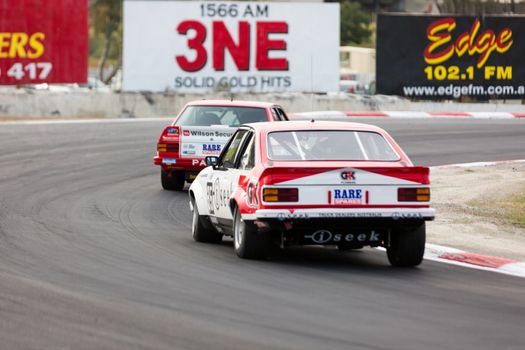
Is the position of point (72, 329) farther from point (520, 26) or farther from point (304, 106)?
point (520, 26)

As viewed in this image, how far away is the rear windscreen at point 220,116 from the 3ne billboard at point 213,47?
21.1 m

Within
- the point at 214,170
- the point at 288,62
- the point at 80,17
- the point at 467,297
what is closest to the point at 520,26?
the point at 288,62

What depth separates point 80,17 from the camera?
41062 mm

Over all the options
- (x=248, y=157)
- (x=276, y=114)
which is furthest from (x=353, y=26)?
(x=248, y=157)

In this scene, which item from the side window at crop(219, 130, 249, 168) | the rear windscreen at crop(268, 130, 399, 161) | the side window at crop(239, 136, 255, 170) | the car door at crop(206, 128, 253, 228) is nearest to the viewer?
the rear windscreen at crop(268, 130, 399, 161)

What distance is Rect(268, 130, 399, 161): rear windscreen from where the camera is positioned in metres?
12.3

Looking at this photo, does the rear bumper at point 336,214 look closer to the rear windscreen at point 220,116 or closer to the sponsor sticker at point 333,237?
A: the sponsor sticker at point 333,237

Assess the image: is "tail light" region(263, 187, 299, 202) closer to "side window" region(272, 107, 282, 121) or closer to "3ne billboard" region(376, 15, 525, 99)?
"side window" region(272, 107, 282, 121)

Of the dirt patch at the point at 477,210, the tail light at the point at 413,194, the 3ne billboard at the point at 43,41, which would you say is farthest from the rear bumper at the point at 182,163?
the 3ne billboard at the point at 43,41

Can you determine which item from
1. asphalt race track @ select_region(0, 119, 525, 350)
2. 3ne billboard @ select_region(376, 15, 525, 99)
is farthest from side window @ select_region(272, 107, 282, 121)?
3ne billboard @ select_region(376, 15, 525, 99)

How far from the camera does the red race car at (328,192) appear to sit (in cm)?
1159

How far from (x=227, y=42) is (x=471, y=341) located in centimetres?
3447

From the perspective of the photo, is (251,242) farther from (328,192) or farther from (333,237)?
(328,192)

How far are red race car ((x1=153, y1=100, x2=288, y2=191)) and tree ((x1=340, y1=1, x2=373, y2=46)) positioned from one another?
81004 mm
